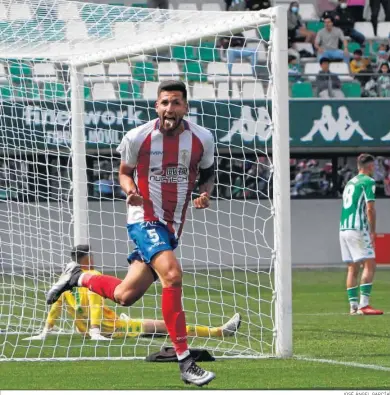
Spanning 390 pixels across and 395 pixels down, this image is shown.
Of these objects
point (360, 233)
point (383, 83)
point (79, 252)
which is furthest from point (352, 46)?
point (79, 252)

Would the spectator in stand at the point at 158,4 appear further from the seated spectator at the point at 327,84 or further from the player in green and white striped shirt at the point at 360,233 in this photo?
the player in green and white striped shirt at the point at 360,233

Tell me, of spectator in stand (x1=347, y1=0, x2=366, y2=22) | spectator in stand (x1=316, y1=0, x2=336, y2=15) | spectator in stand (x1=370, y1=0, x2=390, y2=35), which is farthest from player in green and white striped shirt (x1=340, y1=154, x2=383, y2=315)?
spectator in stand (x1=316, y1=0, x2=336, y2=15)

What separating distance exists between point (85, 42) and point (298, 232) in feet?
48.8

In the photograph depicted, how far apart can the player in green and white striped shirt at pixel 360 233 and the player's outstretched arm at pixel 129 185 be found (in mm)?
6271

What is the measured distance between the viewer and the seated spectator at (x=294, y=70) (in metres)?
24.3

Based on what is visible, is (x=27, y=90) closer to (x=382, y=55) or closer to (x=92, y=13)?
(x=92, y=13)

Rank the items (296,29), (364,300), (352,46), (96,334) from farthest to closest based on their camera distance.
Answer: (352,46) < (296,29) < (364,300) < (96,334)

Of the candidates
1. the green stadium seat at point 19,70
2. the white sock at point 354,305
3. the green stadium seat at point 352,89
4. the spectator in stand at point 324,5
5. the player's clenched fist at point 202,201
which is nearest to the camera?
the player's clenched fist at point 202,201

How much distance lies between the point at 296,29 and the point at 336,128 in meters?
3.21

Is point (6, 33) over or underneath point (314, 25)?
over

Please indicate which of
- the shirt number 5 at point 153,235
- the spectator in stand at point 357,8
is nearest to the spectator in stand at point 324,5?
the spectator in stand at point 357,8

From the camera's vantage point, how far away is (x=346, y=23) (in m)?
27.5

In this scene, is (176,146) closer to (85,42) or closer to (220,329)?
(220,329)

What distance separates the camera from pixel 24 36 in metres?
12.0
